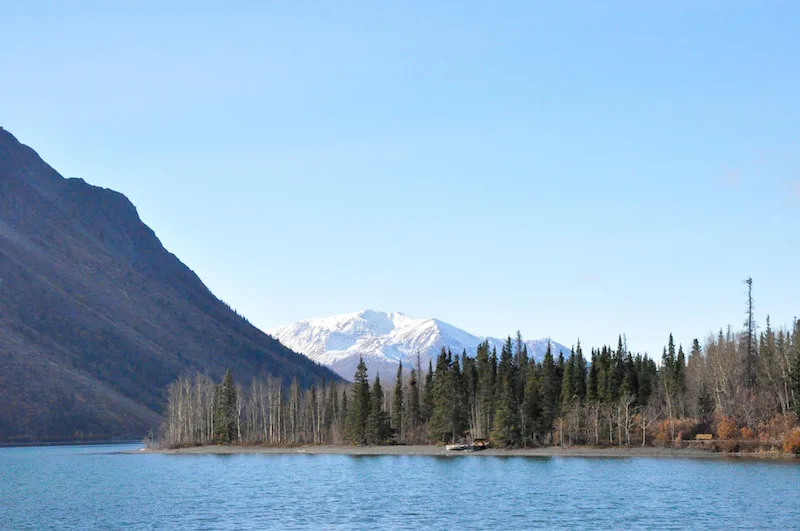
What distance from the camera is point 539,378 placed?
7574 inches

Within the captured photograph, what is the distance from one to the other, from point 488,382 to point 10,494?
100 meters

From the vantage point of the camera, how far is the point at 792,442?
491ft

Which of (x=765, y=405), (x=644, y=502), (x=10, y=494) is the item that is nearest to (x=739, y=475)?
(x=644, y=502)

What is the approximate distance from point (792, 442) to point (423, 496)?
71285mm

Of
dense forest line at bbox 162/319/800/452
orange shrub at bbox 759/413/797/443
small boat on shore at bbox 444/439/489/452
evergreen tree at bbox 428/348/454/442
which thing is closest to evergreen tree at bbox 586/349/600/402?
dense forest line at bbox 162/319/800/452

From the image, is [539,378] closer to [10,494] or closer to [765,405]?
[765,405]

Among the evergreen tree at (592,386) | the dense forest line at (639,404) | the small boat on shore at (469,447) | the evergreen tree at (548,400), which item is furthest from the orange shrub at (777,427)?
the small boat on shore at (469,447)

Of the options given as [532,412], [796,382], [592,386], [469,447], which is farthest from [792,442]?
[469,447]

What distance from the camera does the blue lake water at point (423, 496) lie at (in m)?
85.3

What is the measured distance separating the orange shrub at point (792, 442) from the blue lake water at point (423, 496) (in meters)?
9.14

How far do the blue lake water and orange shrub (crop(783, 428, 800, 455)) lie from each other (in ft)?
30.0

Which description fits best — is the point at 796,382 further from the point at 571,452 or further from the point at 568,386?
the point at 568,386

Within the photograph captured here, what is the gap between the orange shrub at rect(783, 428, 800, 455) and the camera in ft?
490

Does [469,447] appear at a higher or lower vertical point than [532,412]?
lower
